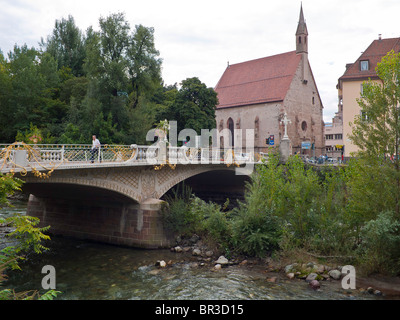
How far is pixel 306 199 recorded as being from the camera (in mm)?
16516

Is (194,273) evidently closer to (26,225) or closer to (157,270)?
(157,270)

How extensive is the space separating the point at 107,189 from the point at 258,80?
146 ft

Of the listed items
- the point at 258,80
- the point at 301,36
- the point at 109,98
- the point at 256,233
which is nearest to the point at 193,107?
the point at 109,98

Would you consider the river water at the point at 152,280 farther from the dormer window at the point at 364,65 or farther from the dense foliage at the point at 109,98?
the dormer window at the point at 364,65

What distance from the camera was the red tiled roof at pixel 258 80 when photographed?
2111 inches

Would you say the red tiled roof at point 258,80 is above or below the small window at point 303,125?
above

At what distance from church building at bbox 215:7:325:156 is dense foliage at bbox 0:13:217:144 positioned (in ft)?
55.1

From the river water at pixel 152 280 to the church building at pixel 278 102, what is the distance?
3662cm

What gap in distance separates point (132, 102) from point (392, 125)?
2804 centimetres

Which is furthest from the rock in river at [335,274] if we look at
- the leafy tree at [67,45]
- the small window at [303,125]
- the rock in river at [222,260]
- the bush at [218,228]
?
the leafy tree at [67,45]

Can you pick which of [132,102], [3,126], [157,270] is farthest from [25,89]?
[157,270]

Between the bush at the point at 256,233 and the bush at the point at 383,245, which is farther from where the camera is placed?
the bush at the point at 256,233

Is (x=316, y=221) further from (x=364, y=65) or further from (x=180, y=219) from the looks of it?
(x=364, y=65)

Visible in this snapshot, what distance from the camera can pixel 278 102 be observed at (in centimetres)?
5216
